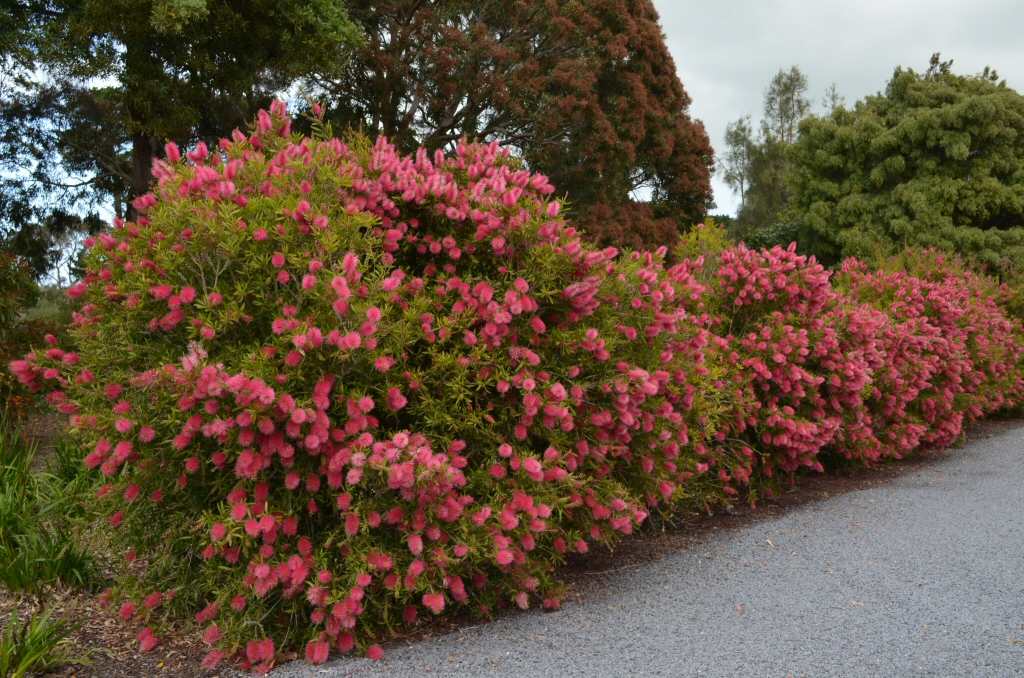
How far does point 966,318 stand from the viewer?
26.0ft

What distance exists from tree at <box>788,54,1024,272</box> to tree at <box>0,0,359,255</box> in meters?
13.2

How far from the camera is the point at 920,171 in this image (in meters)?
18.8

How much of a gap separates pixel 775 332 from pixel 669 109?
579 inches

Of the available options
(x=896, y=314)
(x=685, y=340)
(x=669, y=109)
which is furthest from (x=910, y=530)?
(x=669, y=109)

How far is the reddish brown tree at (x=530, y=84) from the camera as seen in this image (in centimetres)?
1614

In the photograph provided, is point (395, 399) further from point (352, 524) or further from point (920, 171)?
point (920, 171)

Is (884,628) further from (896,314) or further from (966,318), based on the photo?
(966,318)

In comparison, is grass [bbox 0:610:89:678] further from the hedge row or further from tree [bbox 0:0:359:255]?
tree [bbox 0:0:359:255]

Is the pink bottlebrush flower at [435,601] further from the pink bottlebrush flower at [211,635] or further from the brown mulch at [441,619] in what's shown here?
the pink bottlebrush flower at [211,635]

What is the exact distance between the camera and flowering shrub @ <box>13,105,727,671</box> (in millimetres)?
2869

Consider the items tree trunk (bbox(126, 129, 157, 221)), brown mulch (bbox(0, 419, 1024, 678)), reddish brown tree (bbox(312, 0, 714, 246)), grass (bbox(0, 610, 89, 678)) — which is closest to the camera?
grass (bbox(0, 610, 89, 678))

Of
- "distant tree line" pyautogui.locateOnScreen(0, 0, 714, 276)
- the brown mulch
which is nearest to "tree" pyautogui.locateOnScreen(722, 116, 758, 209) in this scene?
"distant tree line" pyautogui.locateOnScreen(0, 0, 714, 276)

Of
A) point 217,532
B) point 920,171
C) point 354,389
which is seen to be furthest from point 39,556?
point 920,171

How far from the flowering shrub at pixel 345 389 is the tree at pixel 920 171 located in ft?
51.7
